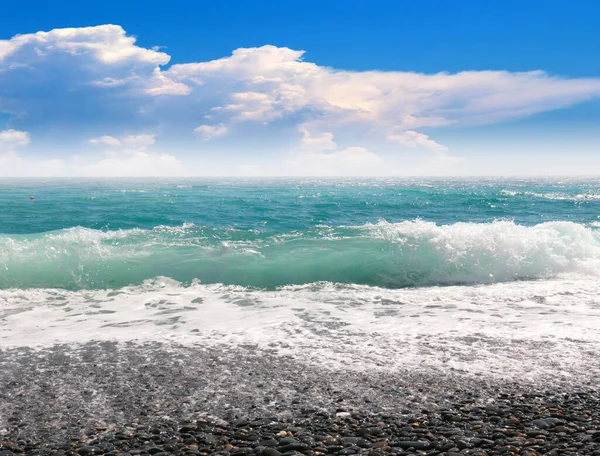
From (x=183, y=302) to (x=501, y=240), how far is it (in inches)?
442

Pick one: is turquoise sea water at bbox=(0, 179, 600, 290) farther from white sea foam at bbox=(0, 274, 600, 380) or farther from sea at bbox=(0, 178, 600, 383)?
white sea foam at bbox=(0, 274, 600, 380)

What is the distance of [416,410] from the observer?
5.04 meters

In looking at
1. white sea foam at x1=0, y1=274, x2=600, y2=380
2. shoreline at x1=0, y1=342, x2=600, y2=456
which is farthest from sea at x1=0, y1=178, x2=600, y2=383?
shoreline at x1=0, y1=342, x2=600, y2=456

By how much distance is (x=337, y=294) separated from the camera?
11.5 meters

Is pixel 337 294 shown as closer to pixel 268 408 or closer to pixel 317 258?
pixel 317 258

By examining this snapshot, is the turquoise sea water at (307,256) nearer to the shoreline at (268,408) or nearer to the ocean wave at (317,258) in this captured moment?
the ocean wave at (317,258)

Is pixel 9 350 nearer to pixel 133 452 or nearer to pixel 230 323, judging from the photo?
pixel 230 323

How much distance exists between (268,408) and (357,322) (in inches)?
158

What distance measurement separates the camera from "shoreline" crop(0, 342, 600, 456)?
430cm

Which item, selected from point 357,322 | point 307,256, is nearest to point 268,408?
point 357,322

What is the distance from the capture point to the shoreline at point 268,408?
430 centimetres

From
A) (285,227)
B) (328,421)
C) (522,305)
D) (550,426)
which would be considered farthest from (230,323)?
(285,227)

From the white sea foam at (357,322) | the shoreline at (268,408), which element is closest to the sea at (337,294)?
the white sea foam at (357,322)

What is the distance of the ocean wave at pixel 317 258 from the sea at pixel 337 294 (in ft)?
0.20
